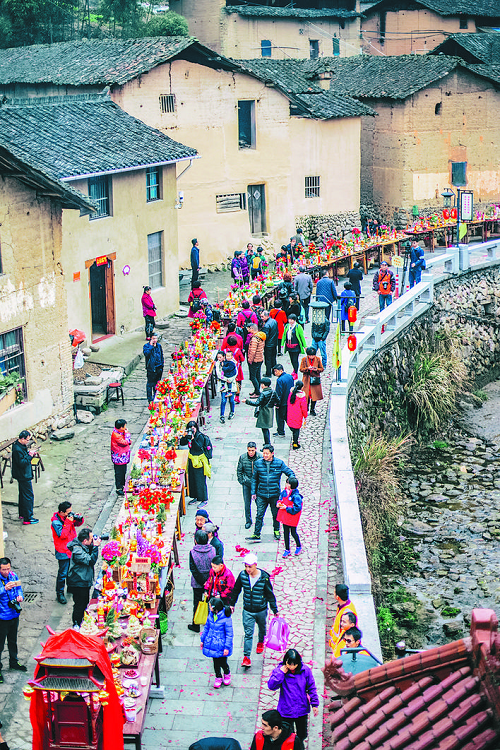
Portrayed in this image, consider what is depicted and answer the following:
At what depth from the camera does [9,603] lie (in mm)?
13281

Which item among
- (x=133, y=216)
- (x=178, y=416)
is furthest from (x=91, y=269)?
(x=178, y=416)

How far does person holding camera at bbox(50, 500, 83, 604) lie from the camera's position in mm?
14789

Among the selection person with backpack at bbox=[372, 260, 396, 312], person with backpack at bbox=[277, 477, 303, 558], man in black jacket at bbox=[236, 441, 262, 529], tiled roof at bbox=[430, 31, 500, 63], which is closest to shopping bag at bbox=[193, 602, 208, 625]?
person with backpack at bbox=[277, 477, 303, 558]

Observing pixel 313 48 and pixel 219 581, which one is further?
pixel 313 48

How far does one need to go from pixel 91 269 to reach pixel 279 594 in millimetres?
14229

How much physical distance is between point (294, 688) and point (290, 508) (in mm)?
4012

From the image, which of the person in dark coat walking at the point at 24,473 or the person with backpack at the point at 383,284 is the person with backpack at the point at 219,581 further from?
the person with backpack at the point at 383,284

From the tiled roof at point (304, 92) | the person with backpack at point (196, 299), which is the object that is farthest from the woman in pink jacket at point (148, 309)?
the tiled roof at point (304, 92)

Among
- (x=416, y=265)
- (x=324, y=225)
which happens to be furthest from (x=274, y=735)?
(x=324, y=225)

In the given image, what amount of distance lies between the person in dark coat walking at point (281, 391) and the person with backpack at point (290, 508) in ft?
13.4

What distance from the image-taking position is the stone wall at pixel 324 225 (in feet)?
120

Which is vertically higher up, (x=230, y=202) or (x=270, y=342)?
(x=230, y=202)

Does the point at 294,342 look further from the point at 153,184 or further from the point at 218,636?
the point at 218,636

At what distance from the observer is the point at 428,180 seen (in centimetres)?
3928
